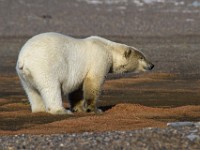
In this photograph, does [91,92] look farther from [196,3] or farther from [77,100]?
[196,3]

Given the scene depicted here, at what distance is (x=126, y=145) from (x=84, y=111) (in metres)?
5.75

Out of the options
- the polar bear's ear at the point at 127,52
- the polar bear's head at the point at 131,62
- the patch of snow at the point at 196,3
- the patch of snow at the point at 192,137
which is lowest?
the patch of snow at the point at 196,3

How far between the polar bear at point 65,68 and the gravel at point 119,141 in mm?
3614

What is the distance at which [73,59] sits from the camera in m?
15.8

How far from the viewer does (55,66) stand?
1530 cm

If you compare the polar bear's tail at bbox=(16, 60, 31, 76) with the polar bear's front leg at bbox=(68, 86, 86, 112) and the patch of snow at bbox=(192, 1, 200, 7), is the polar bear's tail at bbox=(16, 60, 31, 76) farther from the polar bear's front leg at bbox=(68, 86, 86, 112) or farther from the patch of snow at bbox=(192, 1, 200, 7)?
the patch of snow at bbox=(192, 1, 200, 7)

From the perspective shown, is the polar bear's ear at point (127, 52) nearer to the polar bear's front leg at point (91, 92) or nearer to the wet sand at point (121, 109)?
the wet sand at point (121, 109)

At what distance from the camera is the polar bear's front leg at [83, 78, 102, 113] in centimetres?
1616

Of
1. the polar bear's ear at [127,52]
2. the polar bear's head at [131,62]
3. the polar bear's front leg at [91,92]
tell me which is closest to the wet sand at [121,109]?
the polar bear's front leg at [91,92]

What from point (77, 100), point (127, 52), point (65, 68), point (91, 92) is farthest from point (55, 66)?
point (127, 52)

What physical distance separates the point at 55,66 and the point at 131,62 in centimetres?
240

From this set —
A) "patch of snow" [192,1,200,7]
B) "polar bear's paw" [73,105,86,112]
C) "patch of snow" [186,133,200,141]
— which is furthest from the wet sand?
"patch of snow" [192,1,200,7]

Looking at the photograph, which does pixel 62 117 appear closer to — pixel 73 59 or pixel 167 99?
pixel 73 59

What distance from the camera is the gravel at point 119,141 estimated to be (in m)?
10.6
